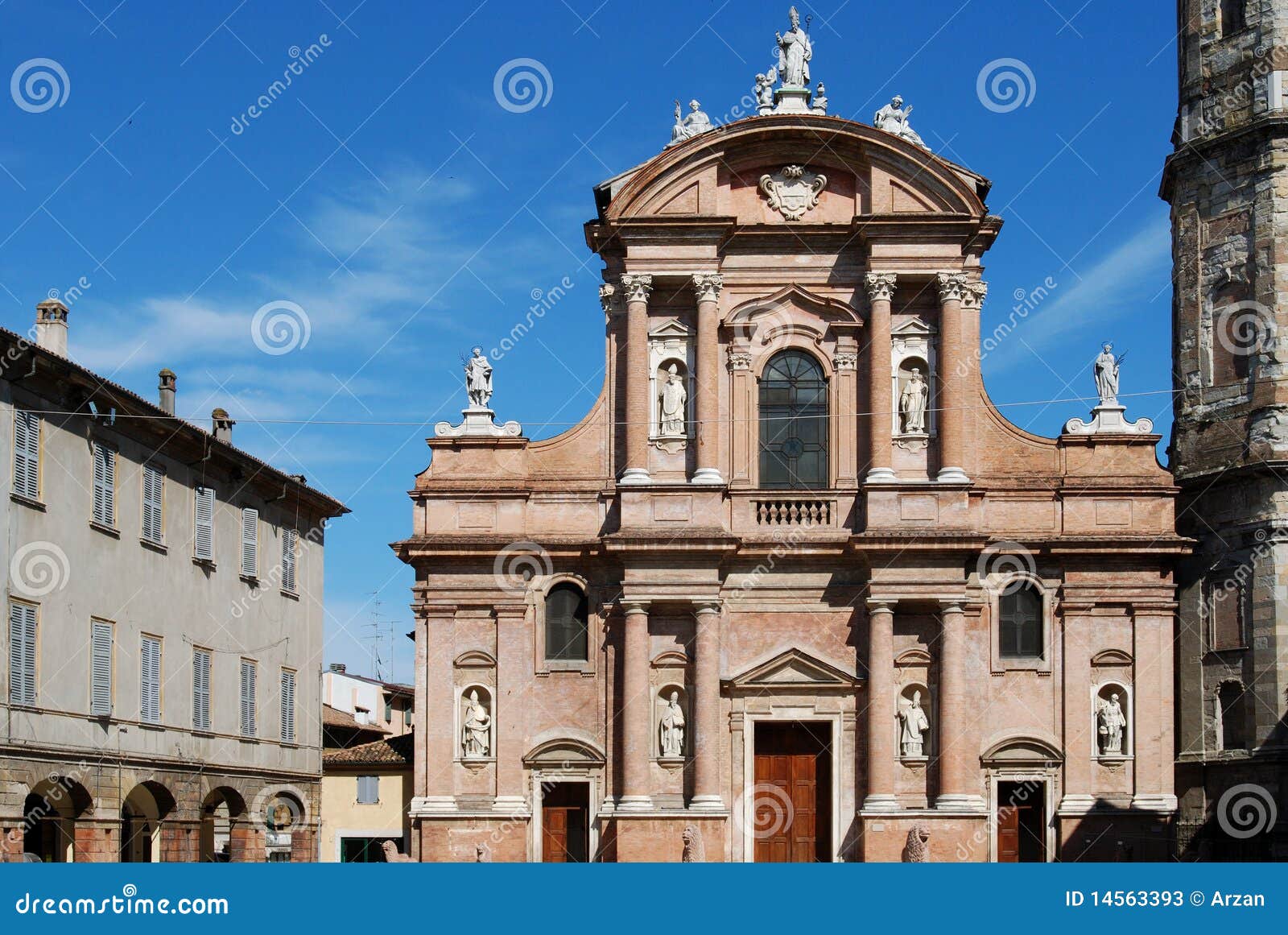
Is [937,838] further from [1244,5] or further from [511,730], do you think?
[1244,5]

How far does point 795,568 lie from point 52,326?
14.2 m

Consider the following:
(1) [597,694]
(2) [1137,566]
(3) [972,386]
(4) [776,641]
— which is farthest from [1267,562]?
(1) [597,694]

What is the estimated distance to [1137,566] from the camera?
30141 mm

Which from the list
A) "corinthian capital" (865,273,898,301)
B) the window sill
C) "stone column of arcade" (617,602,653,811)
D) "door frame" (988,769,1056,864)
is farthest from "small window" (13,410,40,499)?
"door frame" (988,769,1056,864)

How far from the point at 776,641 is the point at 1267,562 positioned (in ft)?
27.4

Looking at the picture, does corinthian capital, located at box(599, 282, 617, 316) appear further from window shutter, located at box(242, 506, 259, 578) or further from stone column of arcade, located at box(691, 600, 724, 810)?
window shutter, located at box(242, 506, 259, 578)

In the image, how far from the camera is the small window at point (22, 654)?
27953 mm

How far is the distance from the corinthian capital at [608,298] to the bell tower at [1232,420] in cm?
1036

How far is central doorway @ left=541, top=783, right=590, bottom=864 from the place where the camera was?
99.1ft

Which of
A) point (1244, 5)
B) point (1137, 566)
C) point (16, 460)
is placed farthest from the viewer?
point (1244, 5)

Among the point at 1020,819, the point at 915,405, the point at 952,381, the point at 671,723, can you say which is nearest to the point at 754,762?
the point at 671,723

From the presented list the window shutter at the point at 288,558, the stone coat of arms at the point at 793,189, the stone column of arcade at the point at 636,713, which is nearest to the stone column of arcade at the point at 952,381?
the stone coat of arms at the point at 793,189

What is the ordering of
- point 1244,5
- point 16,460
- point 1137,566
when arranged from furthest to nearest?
point 1244,5
point 1137,566
point 16,460

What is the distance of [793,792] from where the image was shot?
30.2 meters
